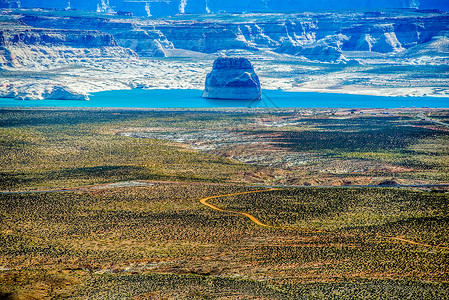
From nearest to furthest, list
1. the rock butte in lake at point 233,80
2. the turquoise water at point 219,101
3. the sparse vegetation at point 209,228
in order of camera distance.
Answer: the sparse vegetation at point 209,228 → the turquoise water at point 219,101 → the rock butte in lake at point 233,80

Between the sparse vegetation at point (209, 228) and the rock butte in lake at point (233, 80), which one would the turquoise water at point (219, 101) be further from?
the sparse vegetation at point (209, 228)

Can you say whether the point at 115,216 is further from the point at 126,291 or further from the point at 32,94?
the point at 32,94

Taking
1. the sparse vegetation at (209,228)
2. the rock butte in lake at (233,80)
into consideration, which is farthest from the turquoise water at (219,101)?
the sparse vegetation at (209,228)

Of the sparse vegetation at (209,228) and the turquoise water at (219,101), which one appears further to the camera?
the turquoise water at (219,101)

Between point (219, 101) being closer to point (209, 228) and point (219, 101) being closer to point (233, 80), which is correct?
point (233, 80)

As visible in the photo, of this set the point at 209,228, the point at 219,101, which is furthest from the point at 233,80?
the point at 209,228

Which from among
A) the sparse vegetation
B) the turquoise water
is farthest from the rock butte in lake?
the sparse vegetation

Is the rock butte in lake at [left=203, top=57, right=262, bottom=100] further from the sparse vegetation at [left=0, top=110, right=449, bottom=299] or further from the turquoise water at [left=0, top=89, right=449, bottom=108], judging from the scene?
the sparse vegetation at [left=0, top=110, right=449, bottom=299]
